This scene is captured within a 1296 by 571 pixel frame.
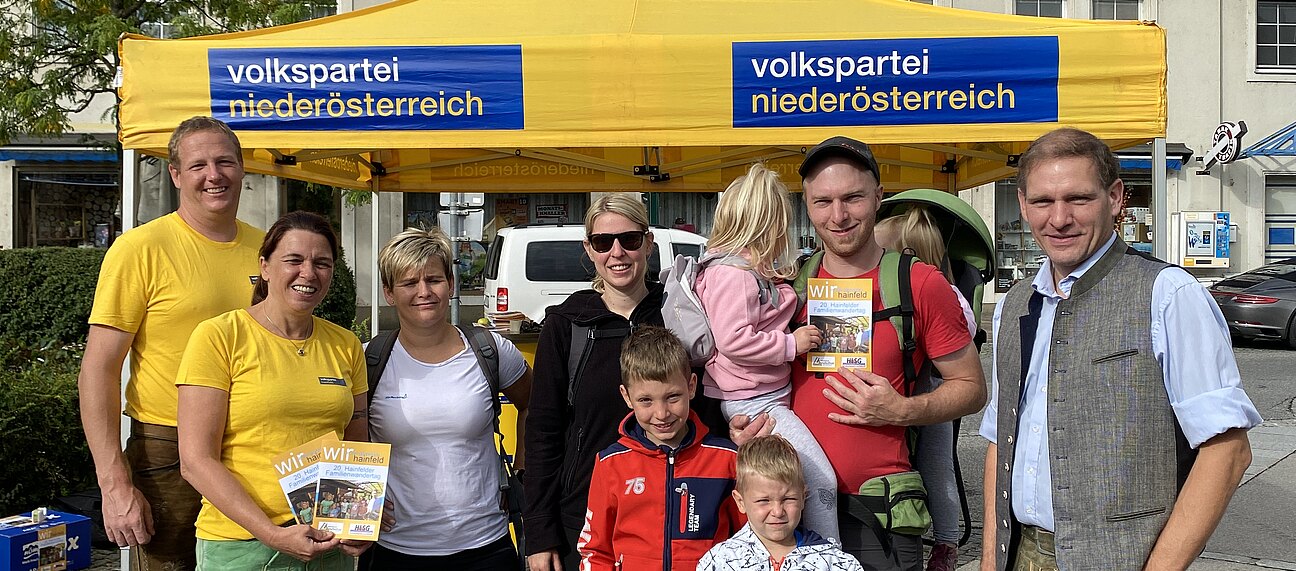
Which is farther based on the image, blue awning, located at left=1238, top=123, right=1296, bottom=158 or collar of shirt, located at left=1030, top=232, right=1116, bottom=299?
blue awning, located at left=1238, top=123, right=1296, bottom=158

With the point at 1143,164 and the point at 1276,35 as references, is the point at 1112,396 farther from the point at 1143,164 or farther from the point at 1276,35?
the point at 1276,35

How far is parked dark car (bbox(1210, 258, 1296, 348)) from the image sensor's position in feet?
49.0

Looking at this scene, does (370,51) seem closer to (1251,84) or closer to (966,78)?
(966,78)

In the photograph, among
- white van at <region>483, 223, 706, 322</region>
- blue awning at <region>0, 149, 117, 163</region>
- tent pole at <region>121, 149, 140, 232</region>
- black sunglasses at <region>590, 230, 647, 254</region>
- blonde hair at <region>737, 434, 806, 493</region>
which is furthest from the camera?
blue awning at <region>0, 149, 117, 163</region>

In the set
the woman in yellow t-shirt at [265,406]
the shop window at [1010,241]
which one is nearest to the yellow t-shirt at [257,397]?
the woman in yellow t-shirt at [265,406]

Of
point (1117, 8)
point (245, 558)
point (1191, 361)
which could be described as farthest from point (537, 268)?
point (1117, 8)

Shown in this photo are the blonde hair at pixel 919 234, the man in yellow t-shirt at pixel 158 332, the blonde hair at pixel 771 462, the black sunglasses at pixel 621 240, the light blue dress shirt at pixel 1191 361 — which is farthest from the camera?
the blonde hair at pixel 919 234

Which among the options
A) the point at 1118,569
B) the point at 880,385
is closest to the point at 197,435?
the point at 880,385

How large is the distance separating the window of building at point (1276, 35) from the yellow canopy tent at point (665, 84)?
21604 millimetres

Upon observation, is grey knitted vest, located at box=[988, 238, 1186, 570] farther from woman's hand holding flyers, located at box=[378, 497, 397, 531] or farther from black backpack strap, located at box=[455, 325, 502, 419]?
woman's hand holding flyers, located at box=[378, 497, 397, 531]

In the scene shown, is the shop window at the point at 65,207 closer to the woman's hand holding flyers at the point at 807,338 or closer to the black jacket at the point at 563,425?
the black jacket at the point at 563,425

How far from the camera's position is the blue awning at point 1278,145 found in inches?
821

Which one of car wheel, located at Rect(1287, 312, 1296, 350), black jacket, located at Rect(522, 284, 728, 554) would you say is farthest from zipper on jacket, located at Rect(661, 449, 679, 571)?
car wheel, located at Rect(1287, 312, 1296, 350)

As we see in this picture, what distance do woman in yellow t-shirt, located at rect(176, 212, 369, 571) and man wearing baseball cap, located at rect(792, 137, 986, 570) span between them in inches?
54.8
